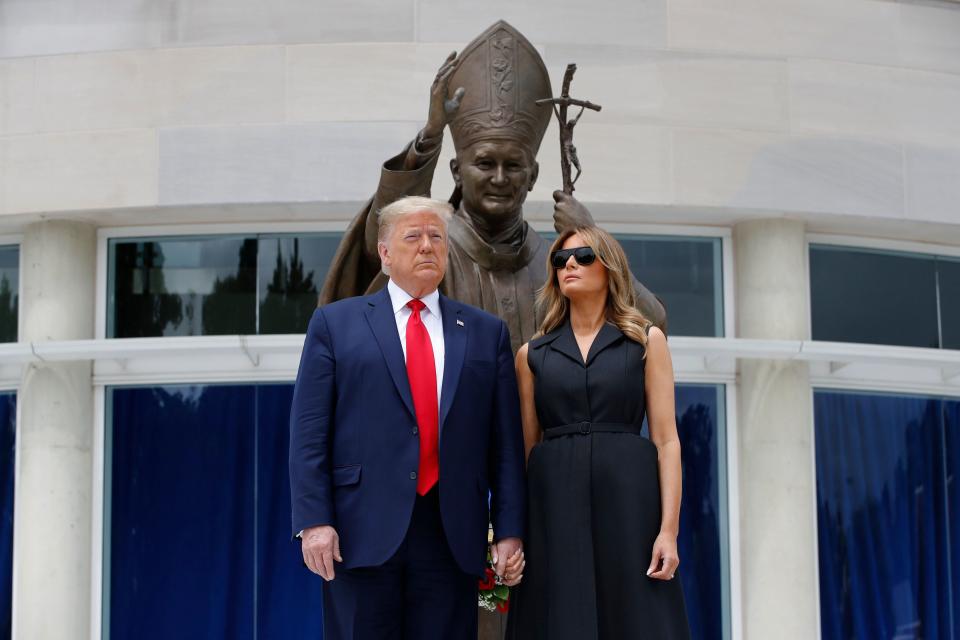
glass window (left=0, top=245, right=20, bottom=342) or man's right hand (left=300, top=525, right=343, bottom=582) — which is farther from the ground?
glass window (left=0, top=245, right=20, bottom=342)

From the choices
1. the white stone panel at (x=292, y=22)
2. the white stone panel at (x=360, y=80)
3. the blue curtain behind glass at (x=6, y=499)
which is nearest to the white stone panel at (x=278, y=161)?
the white stone panel at (x=360, y=80)

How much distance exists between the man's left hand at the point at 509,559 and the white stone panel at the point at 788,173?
7.16 m

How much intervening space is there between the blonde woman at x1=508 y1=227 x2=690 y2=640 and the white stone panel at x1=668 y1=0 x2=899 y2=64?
Result: 718 centimetres

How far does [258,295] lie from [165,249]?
86 centimetres

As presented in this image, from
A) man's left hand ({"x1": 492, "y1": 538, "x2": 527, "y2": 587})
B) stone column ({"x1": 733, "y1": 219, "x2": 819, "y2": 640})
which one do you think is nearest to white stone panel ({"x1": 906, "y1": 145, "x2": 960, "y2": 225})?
stone column ({"x1": 733, "y1": 219, "x2": 819, "y2": 640})

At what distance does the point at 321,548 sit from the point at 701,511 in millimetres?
8099

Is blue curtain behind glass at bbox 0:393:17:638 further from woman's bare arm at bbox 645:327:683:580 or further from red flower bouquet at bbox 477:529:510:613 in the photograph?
woman's bare arm at bbox 645:327:683:580

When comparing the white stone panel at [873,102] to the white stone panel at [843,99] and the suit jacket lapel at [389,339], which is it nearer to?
the white stone panel at [843,99]

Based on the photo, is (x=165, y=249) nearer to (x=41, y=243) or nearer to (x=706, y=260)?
(x=41, y=243)

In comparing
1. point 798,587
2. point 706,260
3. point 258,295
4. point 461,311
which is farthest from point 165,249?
point 461,311

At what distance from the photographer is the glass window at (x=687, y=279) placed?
11719 millimetres

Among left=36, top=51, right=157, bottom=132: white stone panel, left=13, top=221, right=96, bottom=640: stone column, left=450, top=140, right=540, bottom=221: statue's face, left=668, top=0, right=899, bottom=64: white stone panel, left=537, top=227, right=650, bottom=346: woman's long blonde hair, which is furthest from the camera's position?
left=13, top=221, right=96, bottom=640: stone column

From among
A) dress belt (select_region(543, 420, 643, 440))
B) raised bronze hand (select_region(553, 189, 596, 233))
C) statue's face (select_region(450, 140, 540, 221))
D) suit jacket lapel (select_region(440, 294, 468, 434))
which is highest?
statue's face (select_region(450, 140, 540, 221))

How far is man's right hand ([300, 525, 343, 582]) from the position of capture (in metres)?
3.94
